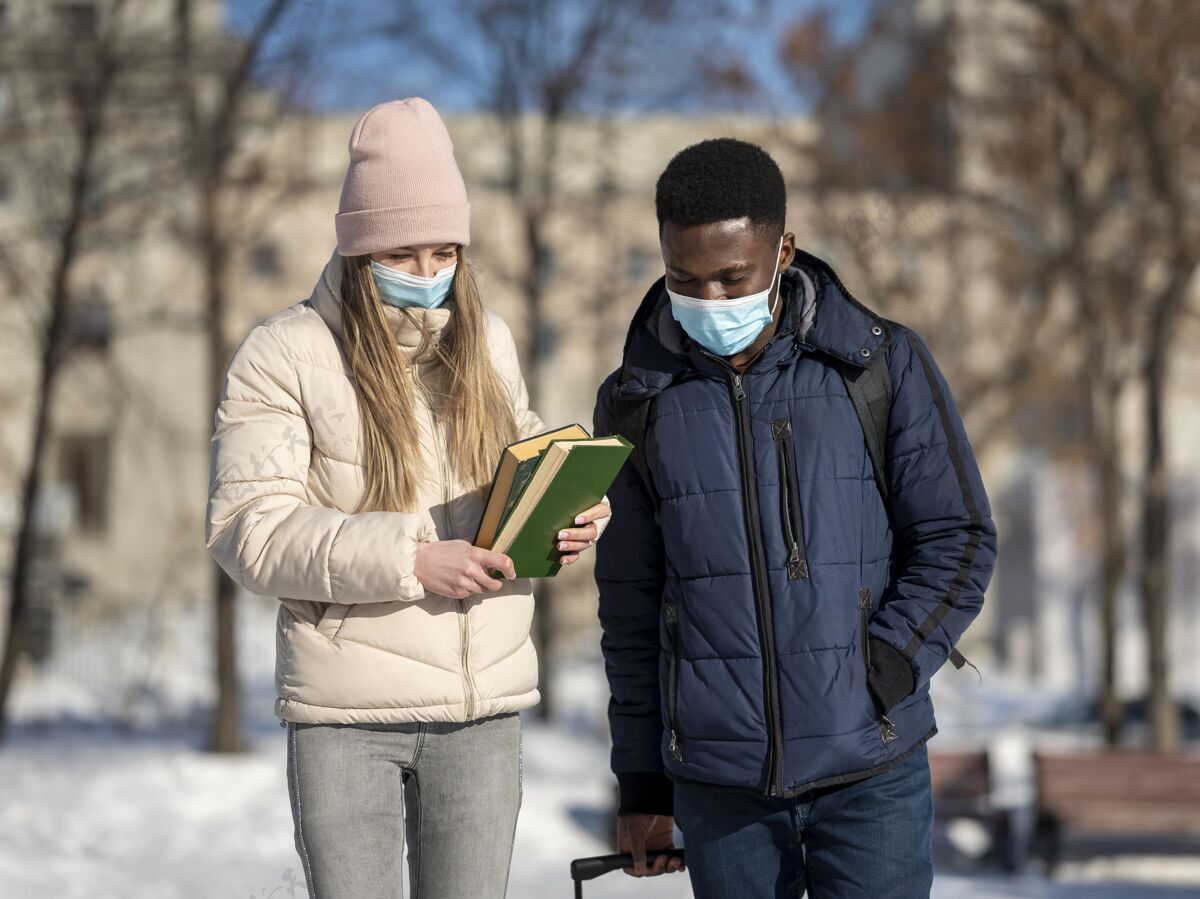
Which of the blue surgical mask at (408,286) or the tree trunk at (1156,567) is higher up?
the blue surgical mask at (408,286)

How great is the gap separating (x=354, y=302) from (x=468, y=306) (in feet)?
0.75

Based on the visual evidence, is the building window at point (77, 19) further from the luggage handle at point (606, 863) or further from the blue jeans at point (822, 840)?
the blue jeans at point (822, 840)

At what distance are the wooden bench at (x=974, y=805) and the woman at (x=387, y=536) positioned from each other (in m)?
8.44

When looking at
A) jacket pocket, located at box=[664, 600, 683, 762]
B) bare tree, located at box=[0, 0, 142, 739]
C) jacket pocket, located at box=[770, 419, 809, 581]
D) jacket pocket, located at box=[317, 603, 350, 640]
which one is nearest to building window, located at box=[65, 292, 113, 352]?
bare tree, located at box=[0, 0, 142, 739]

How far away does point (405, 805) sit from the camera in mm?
2984

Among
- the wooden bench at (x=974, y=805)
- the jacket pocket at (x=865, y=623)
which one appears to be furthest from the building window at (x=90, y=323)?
the jacket pocket at (x=865, y=623)

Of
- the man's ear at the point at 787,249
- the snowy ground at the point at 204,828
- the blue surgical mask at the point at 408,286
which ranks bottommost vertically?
the snowy ground at the point at 204,828

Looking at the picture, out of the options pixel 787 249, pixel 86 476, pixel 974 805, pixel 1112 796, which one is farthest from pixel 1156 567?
pixel 86 476

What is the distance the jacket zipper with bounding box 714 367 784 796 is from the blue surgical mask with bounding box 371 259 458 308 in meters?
0.64

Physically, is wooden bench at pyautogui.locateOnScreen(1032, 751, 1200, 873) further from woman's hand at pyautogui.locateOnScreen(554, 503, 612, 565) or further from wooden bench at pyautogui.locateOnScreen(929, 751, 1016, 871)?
woman's hand at pyautogui.locateOnScreen(554, 503, 612, 565)

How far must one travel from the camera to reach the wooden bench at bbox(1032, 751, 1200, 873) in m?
10.5

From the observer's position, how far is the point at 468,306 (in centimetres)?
300

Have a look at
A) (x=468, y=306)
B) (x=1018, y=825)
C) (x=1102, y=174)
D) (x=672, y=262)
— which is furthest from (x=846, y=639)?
(x=1102, y=174)

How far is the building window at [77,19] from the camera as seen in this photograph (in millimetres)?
12155
